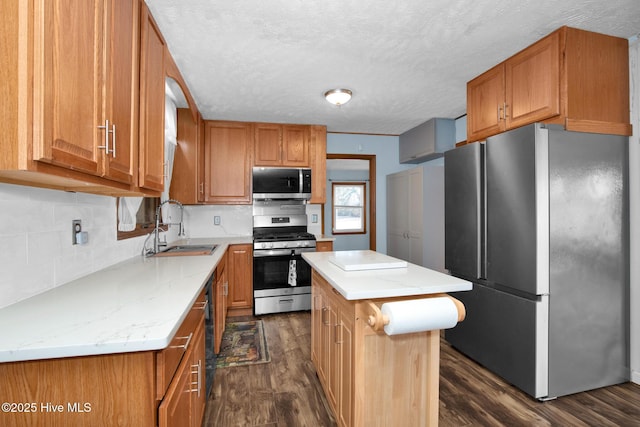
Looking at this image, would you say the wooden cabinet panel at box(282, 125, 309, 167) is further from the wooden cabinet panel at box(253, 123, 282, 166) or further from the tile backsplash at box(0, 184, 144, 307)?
the tile backsplash at box(0, 184, 144, 307)

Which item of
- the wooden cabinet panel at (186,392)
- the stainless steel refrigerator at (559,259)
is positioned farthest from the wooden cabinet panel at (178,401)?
the stainless steel refrigerator at (559,259)

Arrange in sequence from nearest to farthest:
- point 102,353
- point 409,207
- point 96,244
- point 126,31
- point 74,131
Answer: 1. point 102,353
2. point 74,131
3. point 126,31
4. point 96,244
5. point 409,207

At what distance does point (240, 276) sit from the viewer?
364 cm

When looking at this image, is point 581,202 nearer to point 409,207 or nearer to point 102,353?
point 409,207

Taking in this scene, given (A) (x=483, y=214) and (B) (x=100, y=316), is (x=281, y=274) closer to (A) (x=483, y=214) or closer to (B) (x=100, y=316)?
(A) (x=483, y=214)

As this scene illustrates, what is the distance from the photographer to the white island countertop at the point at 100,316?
81 centimetres

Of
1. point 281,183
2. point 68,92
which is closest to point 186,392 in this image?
point 68,92

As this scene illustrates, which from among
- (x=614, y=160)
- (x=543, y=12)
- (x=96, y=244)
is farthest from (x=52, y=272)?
(x=614, y=160)

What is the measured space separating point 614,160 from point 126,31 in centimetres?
295

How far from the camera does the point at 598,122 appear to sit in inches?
79.7

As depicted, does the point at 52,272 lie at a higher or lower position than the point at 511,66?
lower

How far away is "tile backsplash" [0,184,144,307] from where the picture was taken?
1138mm

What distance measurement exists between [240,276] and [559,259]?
9.94 ft

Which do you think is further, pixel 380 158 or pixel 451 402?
pixel 380 158
